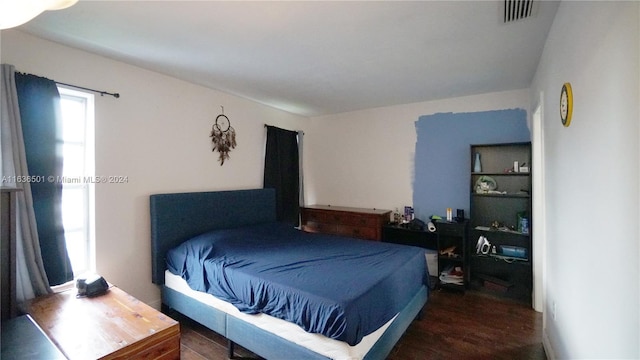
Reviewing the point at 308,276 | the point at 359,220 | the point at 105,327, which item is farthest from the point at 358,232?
the point at 105,327

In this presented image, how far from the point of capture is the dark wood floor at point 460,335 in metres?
2.13

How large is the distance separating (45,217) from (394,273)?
263cm

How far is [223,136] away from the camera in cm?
341

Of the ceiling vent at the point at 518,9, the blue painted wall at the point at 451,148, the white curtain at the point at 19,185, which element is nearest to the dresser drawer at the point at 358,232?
the blue painted wall at the point at 451,148

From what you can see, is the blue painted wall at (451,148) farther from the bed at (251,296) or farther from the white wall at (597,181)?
the white wall at (597,181)

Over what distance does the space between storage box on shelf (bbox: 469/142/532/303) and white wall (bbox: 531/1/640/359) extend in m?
1.36

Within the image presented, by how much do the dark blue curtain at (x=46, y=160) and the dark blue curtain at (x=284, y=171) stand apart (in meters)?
2.23

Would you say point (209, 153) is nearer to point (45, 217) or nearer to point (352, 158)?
point (45, 217)

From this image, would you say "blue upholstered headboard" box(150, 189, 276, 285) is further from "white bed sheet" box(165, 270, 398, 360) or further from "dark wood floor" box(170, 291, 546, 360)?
"white bed sheet" box(165, 270, 398, 360)

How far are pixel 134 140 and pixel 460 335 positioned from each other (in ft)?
11.3

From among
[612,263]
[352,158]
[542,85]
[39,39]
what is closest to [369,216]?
[352,158]

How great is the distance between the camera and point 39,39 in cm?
Result: 206

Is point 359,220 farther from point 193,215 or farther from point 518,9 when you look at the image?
point 518,9

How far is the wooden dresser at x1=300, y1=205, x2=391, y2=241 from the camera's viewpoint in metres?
3.74
